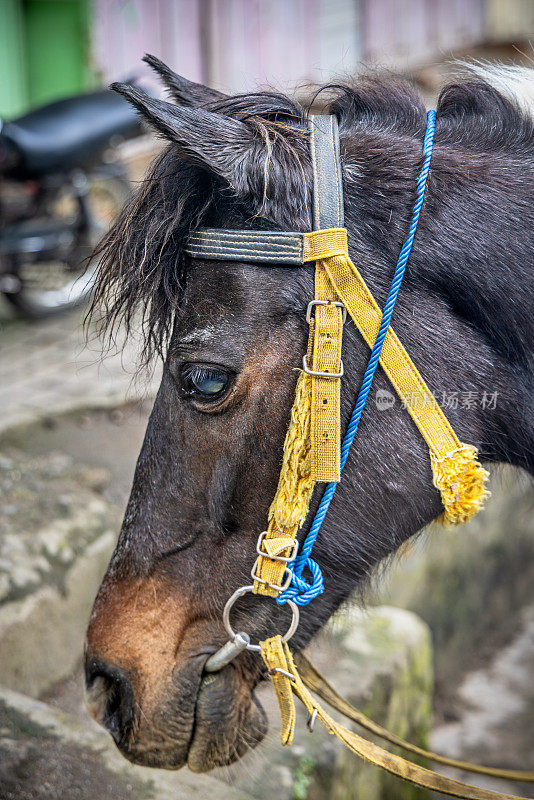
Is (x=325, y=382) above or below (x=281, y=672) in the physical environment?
above

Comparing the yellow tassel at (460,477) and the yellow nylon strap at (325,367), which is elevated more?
the yellow nylon strap at (325,367)

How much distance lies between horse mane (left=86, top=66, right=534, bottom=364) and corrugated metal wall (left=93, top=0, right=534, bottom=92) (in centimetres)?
558

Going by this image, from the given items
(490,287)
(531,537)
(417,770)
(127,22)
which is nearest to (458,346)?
(490,287)

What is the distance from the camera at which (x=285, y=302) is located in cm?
133

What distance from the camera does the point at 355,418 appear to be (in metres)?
1.35

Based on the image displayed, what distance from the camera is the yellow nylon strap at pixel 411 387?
51.1 inches

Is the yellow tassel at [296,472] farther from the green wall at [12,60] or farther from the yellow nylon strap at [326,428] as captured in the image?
the green wall at [12,60]

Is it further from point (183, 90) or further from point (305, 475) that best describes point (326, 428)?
point (183, 90)

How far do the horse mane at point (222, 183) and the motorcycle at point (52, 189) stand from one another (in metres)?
3.62

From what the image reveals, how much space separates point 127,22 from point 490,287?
7.57 m

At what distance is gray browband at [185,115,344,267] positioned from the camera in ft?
4.26

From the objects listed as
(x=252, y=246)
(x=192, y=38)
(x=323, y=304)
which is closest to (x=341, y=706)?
(x=323, y=304)

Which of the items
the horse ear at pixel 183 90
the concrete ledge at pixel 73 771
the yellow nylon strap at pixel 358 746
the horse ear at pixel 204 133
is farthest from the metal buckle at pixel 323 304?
the concrete ledge at pixel 73 771

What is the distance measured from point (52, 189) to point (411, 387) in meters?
5.02
